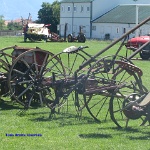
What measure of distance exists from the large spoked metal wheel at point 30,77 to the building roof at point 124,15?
60.2 m

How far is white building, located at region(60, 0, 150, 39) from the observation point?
253 feet

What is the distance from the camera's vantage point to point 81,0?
85.9 meters

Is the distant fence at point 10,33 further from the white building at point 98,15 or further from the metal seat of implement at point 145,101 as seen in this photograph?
the metal seat of implement at point 145,101

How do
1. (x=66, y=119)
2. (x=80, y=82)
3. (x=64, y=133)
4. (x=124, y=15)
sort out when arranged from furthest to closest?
(x=124, y=15)
(x=66, y=119)
(x=80, y=82)
(x=64, y=133)

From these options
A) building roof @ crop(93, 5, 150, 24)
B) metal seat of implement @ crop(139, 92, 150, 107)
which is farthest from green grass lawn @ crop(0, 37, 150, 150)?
building roof @ crop(93, 5, 150, 24)

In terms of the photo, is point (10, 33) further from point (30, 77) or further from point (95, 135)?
point (95, 135)

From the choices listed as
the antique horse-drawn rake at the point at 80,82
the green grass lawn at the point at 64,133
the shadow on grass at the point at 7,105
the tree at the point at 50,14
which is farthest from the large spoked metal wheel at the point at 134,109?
the tree at the point at 50,14

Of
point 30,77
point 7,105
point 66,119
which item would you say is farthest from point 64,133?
point 7,105

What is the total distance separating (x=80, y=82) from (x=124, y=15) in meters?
68.6

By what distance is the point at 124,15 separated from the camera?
→ 77.8 metres

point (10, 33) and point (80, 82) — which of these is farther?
point (10, 33)

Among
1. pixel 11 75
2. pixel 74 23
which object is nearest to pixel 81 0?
pixel 74 23

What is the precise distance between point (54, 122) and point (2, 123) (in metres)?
1.00

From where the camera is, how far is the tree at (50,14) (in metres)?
91.5
